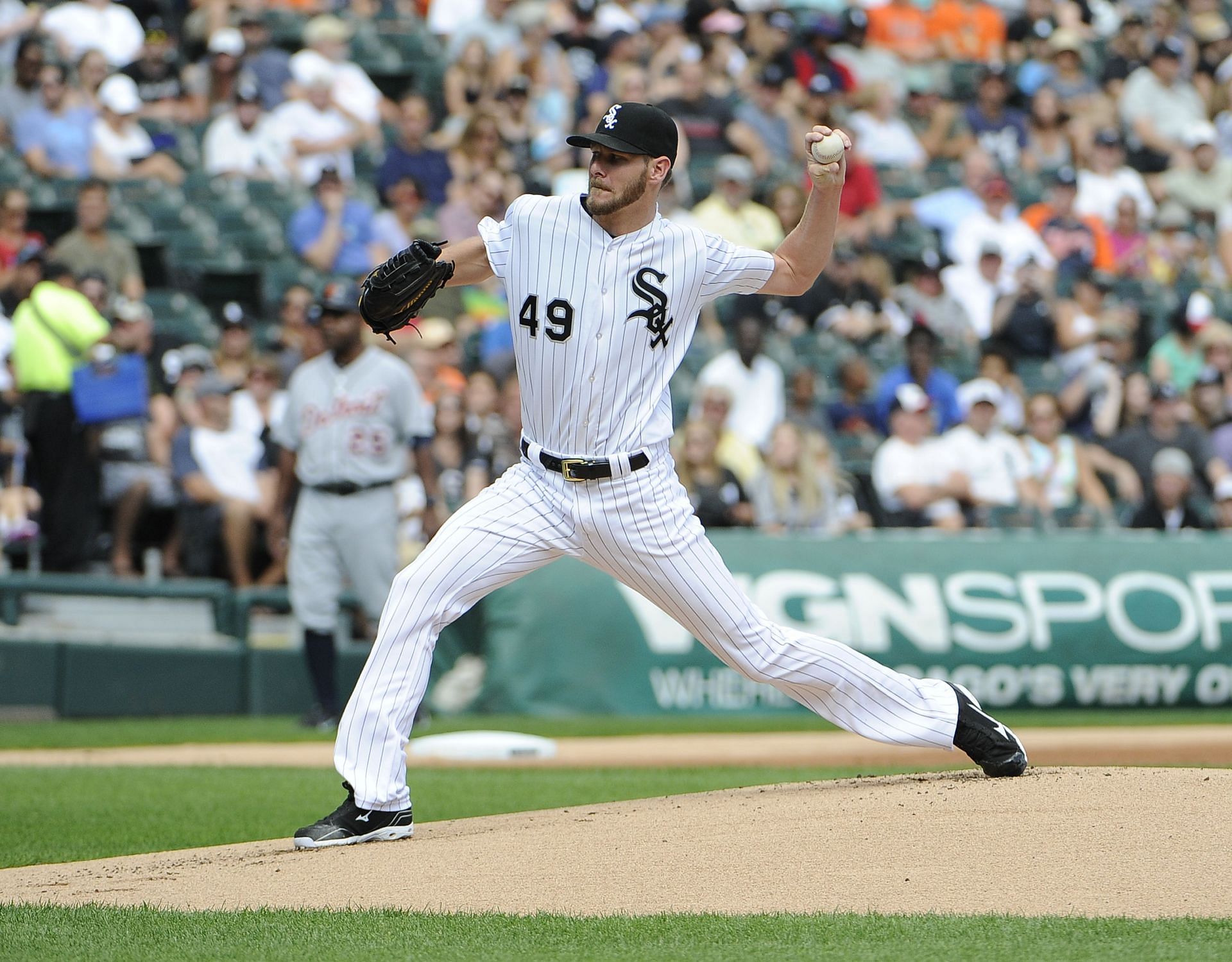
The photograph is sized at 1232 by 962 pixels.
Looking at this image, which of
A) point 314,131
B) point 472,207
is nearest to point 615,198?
point 472,207

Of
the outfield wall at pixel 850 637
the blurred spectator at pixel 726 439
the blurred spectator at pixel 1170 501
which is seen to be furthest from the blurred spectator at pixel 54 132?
the blurred spectator at pixel 1170 501

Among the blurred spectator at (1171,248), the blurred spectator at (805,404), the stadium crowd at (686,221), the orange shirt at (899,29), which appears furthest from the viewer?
the orange shirt at (899,29)

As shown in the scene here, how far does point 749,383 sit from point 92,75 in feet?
17.6

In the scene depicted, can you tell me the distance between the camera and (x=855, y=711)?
561 cm

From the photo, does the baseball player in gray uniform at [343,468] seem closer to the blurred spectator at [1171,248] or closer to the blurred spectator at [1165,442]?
the blurred spectator at [1165,442]

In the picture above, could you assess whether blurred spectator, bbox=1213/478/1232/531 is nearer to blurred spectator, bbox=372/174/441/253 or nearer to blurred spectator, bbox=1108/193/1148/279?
blurred spectator, bbox=1108/193/1148/279

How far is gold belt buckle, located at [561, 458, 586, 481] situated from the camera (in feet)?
17.2

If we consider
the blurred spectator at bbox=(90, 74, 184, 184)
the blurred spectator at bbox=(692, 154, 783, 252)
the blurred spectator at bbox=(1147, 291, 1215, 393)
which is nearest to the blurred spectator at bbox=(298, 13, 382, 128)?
the blurred spectator at bbox=(90, 74, 184, 184)

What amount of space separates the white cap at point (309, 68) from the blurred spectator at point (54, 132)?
1868 millimetres

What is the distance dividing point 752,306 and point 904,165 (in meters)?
3.58

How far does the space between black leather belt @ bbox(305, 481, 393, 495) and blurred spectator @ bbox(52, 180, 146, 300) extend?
10.1ft

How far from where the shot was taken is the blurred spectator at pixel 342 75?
1462 cm

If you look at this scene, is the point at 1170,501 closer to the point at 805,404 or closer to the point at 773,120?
the point at 805,404

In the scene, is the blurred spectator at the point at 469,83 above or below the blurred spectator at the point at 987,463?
above
